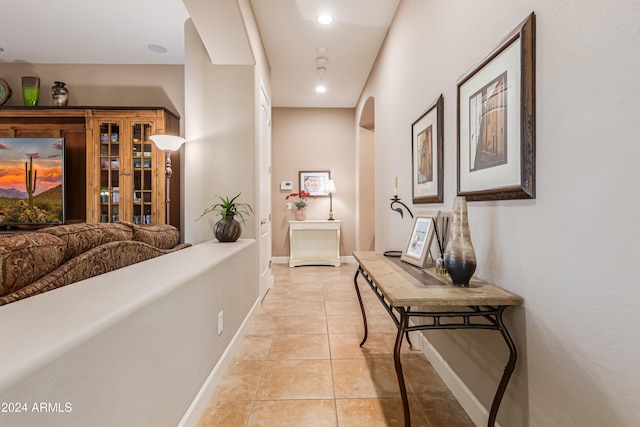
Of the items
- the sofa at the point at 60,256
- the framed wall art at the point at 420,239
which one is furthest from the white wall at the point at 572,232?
the sofa at the point at 60,256

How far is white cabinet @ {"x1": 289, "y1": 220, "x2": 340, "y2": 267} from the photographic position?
529 centimetres

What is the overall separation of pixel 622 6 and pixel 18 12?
4.99m

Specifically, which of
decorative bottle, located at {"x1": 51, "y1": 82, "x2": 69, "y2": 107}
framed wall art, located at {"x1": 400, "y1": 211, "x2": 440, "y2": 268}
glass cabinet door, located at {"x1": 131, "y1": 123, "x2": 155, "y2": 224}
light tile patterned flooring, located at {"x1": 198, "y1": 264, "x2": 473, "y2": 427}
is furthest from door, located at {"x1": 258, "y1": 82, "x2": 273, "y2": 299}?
decorative bottle, located at {"x1": 51, "y1": 82, "x2": 69, "y2": 107}

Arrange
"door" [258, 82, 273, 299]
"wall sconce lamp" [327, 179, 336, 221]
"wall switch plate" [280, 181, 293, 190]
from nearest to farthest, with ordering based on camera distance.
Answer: "door" [258, 82, 273, 299]
"wall sconce lamp" [327, 179, 336, 221]
"wall switch plate" [280, 181, 293, 190]

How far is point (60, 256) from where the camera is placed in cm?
108

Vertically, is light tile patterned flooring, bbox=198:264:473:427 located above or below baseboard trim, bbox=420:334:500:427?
below

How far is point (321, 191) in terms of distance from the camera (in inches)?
223

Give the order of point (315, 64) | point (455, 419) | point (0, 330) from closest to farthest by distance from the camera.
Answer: point (0, 330)
point (455, 419)
point (315, 64)

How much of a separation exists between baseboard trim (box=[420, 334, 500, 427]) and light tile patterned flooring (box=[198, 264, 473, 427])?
0.12 ft

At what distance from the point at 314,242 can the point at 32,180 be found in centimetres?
419

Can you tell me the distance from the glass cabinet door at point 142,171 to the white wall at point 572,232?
3.99 meters

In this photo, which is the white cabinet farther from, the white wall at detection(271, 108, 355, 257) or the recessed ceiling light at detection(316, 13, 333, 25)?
the recessed ceiling light at detection(316, 13, 333, 25)

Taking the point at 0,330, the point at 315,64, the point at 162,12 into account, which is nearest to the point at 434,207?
the point at 0,330

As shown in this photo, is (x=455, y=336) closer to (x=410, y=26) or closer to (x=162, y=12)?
(x=410, y=26)
